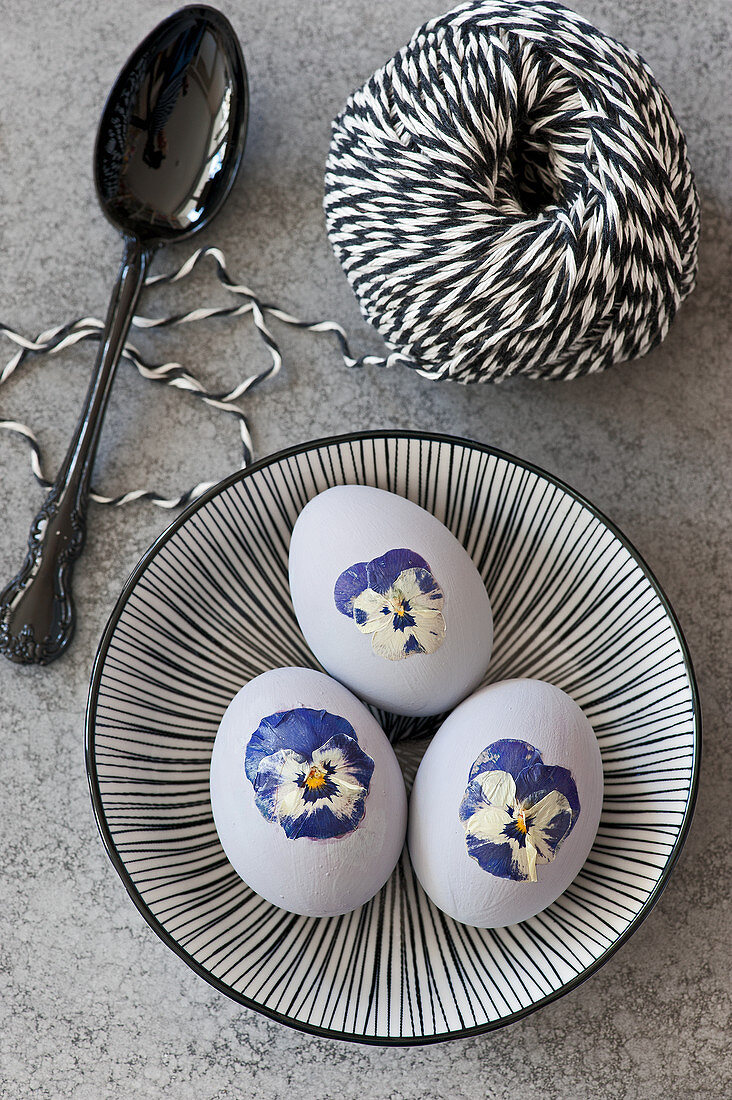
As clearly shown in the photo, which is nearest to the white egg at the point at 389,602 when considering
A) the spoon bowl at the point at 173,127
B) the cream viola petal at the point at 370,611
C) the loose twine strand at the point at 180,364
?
the cream viola petal at the point at 370,611

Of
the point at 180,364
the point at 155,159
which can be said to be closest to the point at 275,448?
the point at 180,364

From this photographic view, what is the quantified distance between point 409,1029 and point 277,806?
137 mm

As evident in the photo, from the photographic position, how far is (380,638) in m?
0.40

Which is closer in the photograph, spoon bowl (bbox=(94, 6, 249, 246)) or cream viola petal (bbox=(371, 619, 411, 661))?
cream viola petal (bbox=(371, 619, 411, 661))

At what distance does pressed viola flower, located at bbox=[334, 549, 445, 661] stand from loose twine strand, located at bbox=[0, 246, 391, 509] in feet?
0.46

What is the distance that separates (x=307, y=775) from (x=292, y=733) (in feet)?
0.06

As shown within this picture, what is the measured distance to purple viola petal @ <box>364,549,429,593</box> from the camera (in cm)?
40

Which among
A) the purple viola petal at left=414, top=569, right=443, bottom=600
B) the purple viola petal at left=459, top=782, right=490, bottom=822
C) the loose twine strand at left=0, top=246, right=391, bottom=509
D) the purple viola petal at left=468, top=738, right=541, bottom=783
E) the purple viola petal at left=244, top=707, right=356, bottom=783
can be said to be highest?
the loose twine strand at left=0, top=246, right=391, bottom=509

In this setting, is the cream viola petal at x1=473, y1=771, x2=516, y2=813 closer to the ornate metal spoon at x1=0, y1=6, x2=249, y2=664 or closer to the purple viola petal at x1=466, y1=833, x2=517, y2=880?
the purple viola petal at x1=466, y1=833, x2=517, y2=880

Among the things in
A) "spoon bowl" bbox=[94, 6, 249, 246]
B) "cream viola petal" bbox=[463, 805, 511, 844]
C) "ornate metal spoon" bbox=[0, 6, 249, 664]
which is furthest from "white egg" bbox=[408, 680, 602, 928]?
"spoon bowl" bbox=[94, 6, 249, 246]

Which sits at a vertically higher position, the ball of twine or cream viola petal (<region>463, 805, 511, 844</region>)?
the ball of twine

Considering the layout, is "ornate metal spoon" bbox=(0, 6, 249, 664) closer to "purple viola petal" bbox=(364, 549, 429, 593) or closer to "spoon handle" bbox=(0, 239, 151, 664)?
A: "spoon handle" bbox=(0, 239, 151, 664)

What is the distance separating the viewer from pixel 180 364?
0.51 m

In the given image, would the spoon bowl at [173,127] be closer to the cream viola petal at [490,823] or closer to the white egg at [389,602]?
the white egg at [389,602]
